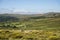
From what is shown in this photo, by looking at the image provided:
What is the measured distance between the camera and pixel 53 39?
1704 inches

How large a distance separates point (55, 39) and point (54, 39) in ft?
1.00

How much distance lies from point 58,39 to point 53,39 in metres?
1.55

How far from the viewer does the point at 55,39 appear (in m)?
43.6

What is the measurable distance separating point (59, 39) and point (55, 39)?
1239 mm

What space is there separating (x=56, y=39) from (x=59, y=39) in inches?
36.0

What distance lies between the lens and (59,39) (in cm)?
4312

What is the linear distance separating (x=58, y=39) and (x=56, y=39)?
0.60 meters

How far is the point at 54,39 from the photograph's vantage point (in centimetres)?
4366

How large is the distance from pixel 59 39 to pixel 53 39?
1813 mm

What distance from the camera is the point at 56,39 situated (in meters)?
43.4

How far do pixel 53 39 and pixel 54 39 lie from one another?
53cm

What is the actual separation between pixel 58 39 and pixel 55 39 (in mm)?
915

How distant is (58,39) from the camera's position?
1706 inches
